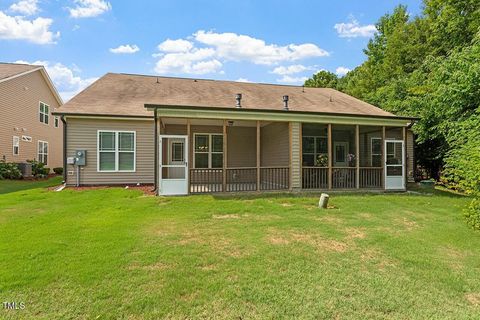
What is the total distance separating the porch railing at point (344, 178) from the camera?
1162 cm

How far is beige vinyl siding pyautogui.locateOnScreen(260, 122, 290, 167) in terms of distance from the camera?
1198cm

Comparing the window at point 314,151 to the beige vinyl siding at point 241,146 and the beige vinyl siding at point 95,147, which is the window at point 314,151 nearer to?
the beige vinyl siding at point 241,146

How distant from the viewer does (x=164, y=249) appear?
470 centimetres

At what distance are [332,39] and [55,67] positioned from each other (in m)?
21.1

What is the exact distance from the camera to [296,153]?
35.1 feet

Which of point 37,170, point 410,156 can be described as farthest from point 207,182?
point 37,170

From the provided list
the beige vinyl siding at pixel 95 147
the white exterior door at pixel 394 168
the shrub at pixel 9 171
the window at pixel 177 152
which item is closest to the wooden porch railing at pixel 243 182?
the window at pixel 177 152

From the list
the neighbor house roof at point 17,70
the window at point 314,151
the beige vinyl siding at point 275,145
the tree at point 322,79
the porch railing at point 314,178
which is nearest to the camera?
the porch railing at point 314,178

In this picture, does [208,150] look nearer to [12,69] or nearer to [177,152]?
[177,152]

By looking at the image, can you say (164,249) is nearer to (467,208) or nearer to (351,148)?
(467,208)

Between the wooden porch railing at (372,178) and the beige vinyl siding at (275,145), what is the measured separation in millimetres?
3064

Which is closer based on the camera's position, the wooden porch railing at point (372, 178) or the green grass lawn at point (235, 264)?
the green grass lawn at point (235, 264)

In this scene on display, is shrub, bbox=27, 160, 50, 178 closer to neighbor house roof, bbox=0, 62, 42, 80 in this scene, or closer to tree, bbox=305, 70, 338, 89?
neighbor house roof, bbox=0, 62, 42, 80

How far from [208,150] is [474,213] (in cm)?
999
